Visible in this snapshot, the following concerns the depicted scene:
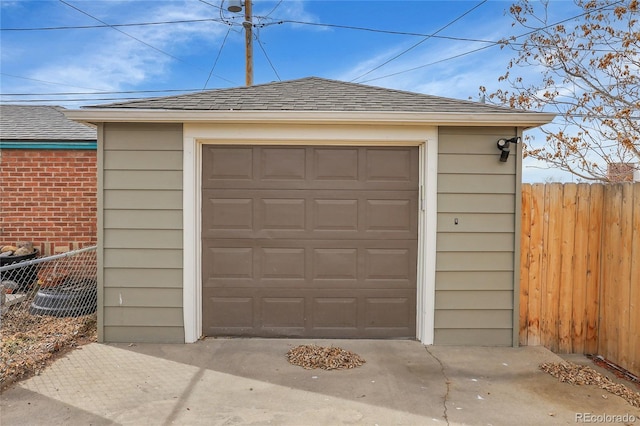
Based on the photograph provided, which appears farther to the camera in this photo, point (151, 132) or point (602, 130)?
point (602, 130)

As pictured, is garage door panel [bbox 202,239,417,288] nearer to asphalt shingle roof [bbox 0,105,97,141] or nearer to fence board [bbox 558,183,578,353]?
fence board [bbox 558,183,578,353]

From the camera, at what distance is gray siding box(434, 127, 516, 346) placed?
12.9 ft

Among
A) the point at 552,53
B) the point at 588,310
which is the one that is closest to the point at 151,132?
the point at 588,310

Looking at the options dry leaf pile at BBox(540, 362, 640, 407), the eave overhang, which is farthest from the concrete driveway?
the eave overhang

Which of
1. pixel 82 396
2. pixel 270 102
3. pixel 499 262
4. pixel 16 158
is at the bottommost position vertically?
pixel 82 396

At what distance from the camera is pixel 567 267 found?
3.99 metres

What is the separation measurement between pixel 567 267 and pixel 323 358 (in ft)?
8.45

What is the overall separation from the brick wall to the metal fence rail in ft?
1.10

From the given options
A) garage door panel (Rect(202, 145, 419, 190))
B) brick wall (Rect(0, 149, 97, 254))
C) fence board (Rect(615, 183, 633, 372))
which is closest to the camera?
fence board (Rect(615, 183, 633, 372))

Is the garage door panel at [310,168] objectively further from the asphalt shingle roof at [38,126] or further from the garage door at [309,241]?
the asphalt shingle roof at [38,126]

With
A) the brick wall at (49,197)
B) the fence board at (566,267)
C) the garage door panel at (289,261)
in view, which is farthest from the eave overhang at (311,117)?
the brick wall at (49,197)

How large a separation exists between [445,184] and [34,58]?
1432 centimetres

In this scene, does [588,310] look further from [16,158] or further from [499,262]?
[16,158]

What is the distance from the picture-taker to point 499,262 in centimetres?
397
